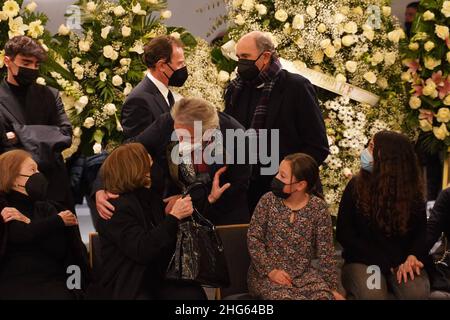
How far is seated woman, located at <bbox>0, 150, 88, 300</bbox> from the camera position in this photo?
462 centimetres

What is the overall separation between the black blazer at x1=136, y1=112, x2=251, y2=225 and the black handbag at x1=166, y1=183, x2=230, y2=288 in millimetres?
355

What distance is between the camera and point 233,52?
20.8 ft

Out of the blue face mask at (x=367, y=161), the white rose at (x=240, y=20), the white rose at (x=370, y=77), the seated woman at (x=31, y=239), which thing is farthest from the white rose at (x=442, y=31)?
the seated woman at (x=31, y=239)

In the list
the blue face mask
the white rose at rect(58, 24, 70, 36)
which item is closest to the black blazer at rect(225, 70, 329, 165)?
the blue face mask

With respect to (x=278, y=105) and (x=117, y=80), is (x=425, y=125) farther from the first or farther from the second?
(x=117, y=80)

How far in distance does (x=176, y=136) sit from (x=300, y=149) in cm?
82

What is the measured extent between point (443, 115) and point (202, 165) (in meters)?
2.27

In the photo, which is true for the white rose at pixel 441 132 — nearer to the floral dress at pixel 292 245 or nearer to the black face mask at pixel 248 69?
the black face mask at pixel 248 69

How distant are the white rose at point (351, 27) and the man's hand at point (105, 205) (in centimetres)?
234

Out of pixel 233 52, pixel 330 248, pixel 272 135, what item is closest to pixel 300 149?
pixel 272 135

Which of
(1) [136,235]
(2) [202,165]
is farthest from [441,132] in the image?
(1) [136,235]

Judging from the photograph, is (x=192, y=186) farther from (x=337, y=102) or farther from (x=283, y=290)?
(x=337, y=102)

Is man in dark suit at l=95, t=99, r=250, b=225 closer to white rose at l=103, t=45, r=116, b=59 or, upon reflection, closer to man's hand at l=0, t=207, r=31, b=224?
man's hand at l=0, t=207, r=31, b=224
